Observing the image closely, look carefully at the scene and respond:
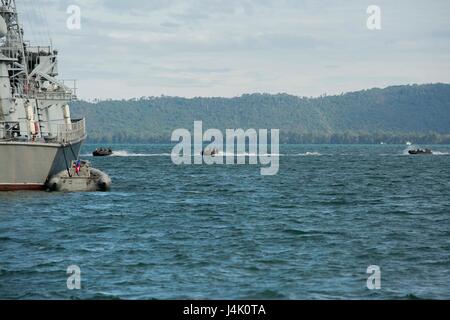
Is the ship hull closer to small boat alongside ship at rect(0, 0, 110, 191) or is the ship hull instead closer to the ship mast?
small boat alongside ship at rect(0, 0, 110, 191)

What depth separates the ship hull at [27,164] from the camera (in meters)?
53.5

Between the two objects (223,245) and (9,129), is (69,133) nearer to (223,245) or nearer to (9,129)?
(9,129)

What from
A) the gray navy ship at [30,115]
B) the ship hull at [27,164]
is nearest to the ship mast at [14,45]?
the gray navy ship at [30,115]

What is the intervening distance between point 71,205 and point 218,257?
20.5m

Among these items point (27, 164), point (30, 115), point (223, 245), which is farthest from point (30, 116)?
point (223, 245)

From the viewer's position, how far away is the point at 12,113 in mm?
58219

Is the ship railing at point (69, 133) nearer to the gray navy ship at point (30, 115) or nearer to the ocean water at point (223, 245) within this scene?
the gray navy ship at point (30, 115)

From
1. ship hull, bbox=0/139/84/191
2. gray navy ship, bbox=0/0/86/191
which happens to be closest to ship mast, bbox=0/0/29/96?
gray navy ship, bbox=0/0/86/191

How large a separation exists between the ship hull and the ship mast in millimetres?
8450

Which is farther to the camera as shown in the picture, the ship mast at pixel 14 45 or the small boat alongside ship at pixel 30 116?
the ship mast at pixel 14 45

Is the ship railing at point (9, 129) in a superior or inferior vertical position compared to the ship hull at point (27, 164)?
superior

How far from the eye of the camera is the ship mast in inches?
2486
